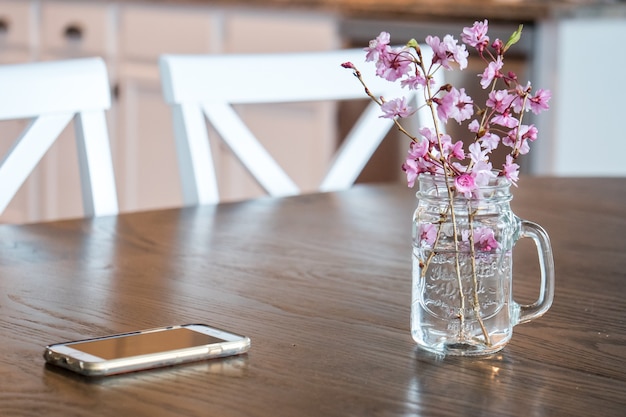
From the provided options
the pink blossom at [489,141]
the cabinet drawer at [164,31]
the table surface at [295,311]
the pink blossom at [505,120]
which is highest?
the cabinet drawer at [164,31]

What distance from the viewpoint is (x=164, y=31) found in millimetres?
3344

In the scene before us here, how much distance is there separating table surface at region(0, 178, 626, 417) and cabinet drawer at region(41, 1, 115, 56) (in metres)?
2.31

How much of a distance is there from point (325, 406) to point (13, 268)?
42cm

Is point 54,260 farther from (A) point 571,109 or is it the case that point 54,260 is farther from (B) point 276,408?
(A) point 571,109

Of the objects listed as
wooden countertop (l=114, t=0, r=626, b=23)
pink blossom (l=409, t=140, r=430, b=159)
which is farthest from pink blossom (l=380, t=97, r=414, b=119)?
wooden countertop (l=114, t=0, r=626, b=23)

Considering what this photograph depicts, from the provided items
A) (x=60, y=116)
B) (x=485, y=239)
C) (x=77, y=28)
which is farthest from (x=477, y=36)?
(x=77, y=28)

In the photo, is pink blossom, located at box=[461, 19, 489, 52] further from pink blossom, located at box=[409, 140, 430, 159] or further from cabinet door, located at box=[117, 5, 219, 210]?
cabinet door, located at box=[117, 5, 219, 210]

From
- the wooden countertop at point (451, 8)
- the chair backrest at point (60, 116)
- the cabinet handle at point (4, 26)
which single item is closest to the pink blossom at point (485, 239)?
the chair backrest at point (60, 116)

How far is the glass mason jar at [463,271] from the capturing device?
0.71 meters

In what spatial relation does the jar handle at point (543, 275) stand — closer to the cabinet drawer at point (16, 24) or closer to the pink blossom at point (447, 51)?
the pink blossom at point (447, 51)

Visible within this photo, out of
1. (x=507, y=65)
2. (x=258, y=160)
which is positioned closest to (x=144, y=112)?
(x=507, y=65)

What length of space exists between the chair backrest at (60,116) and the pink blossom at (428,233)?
65cm

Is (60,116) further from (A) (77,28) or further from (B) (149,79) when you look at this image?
(A) (77,28)

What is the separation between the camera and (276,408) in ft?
2.05
